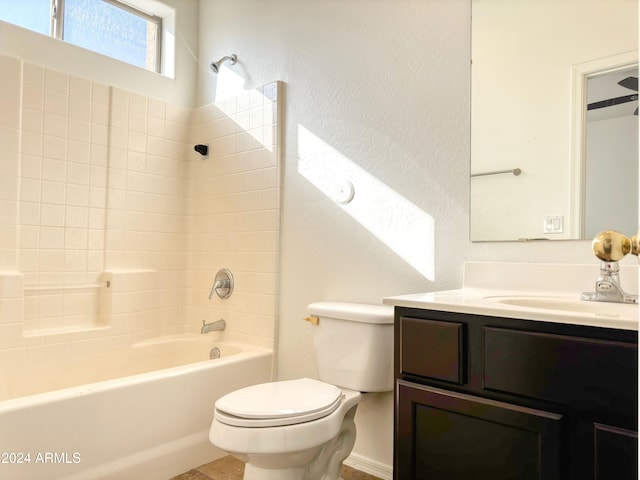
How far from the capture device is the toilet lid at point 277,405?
1426mm

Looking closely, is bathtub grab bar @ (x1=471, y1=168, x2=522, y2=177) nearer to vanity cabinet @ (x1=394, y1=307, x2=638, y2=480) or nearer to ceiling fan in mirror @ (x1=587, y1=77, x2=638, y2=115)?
ceiling fan in mirror @ (x1=587, y1=77, x2=638, y2=115)

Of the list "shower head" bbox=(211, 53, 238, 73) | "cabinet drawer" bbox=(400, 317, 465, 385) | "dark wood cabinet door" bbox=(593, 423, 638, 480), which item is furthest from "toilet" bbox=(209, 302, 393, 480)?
"shower head" bbox=(211, 53, 238, 73)

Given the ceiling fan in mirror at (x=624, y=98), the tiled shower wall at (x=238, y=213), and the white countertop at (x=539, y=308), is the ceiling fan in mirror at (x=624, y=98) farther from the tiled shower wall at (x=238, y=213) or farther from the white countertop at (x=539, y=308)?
the tiled shower wall at (x=238, y=213)

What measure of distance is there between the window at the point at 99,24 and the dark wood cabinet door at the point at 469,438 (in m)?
2.54

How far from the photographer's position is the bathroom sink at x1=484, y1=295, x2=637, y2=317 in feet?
4.07

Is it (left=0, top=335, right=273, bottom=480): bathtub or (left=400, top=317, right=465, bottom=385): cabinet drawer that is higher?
(left=400, top=317, right=465, bottom=385): cabinet drawer

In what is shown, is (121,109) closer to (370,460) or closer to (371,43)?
(371,43)

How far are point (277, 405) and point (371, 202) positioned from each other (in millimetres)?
981

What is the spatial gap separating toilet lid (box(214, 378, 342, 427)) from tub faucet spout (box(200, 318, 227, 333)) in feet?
3.23

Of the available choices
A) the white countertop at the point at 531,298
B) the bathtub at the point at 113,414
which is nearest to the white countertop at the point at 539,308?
the white countertop at the point at 531,298

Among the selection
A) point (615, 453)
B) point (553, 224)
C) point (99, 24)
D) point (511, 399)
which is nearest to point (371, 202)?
point (553, 224)

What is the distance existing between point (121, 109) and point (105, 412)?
168cm

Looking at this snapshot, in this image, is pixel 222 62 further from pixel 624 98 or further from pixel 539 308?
pixel 539 308

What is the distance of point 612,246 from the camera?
23.7 inches
